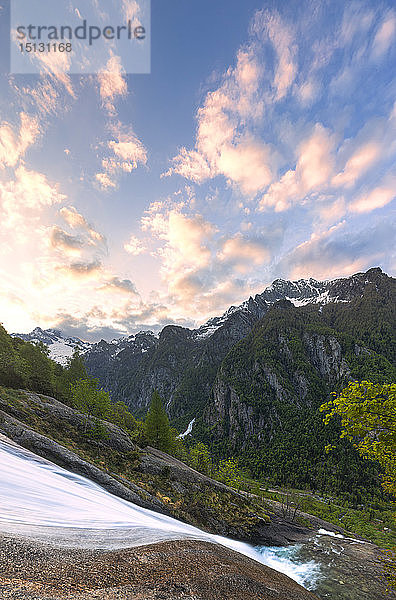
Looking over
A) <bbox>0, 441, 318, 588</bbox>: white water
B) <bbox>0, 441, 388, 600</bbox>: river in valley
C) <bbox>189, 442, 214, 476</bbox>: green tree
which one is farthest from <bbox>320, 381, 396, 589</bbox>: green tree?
<bbox>189, 442, 214, 476</bbox>: green tree

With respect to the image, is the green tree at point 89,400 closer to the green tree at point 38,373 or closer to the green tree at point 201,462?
the green tree at point 38,373

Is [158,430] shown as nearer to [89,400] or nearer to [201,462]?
[201,462]

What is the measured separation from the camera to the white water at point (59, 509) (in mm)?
8586

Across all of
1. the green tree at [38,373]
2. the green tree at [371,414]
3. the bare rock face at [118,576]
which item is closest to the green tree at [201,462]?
the green tree at [38,373]

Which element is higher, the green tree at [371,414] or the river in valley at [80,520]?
the green tree at [371,414]

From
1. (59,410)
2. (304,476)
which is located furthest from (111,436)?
(304,476)

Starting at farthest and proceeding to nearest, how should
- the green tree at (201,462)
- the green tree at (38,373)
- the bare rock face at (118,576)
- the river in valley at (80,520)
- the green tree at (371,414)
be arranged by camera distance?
the green tree at (201,462) → the green tree at (38,373) → the river in valley at (80,520) → the green tree at (371,414) → the bare rock face at (118,576)

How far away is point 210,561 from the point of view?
8.84 m

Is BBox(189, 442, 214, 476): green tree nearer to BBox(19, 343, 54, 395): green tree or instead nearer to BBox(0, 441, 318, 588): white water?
BBox(0, 441, 318, 588): white water

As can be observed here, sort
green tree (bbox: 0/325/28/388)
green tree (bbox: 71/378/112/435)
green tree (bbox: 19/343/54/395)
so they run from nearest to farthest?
green tree (bbox: 71/378/112/435)
green tree (bbox: 0/325/28/388)
green tree (bbox: 19/343/54/395)

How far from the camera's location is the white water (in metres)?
8.59

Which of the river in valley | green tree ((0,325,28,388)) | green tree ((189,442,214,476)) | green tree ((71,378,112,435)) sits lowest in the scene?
green tree ((189,442,214,476))

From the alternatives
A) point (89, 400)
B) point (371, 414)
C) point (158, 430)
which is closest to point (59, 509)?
point (371, 414)

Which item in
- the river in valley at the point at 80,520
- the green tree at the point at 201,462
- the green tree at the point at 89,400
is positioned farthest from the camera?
the green tree at the point at 201,462
